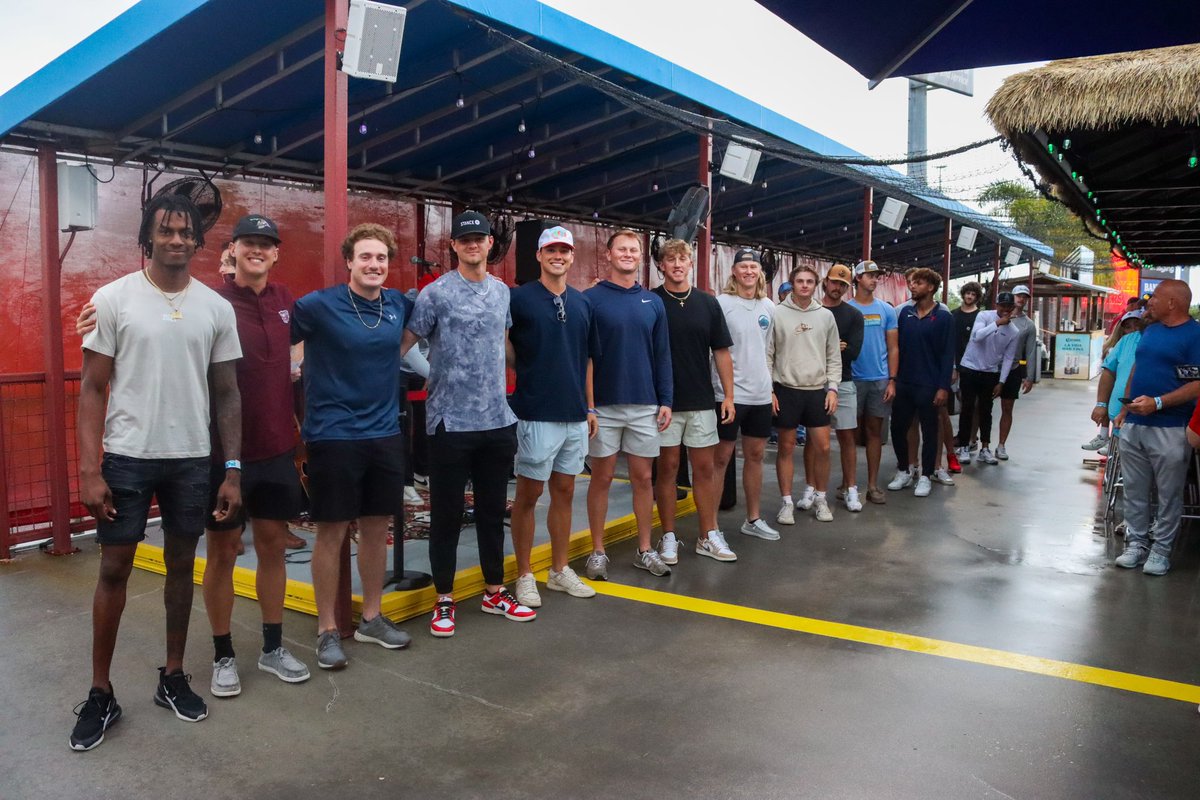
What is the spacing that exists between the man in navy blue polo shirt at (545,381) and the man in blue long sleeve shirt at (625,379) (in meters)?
0.27

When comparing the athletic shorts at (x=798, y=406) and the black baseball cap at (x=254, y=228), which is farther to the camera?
the athletic shorts at (x=798, y=406)

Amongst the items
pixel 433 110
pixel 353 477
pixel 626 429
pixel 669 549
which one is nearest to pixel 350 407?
pixel 353 477

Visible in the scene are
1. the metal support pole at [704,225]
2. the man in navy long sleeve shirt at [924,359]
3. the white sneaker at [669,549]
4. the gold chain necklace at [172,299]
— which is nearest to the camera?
the gold chain necklace at [172,299]

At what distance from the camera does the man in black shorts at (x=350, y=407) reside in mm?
3592

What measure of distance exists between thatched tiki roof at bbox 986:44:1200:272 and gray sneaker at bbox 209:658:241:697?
198 inches

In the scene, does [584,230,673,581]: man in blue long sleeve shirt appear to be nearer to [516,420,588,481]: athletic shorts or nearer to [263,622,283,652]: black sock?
[516,420,588,481]: athletic shorts

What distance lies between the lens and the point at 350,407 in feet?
11.9

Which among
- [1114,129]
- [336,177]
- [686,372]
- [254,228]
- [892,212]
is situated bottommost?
[686,372]

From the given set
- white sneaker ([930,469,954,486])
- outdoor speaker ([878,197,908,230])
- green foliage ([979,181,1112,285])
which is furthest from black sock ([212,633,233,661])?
outdoor speaker ([878,197,908,230])

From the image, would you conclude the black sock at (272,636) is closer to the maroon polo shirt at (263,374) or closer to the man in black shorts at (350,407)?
the man in black shorts at (350,407)

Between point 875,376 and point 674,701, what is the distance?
4476 mm

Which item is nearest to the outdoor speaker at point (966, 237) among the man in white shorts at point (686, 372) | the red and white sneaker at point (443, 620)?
the man in white shorts at point (686, 372)

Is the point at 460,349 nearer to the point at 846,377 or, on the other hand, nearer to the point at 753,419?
the point at 753,419

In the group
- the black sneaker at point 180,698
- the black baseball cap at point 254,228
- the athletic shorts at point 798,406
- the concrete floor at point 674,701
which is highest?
the black baseball cap at point 254,228
